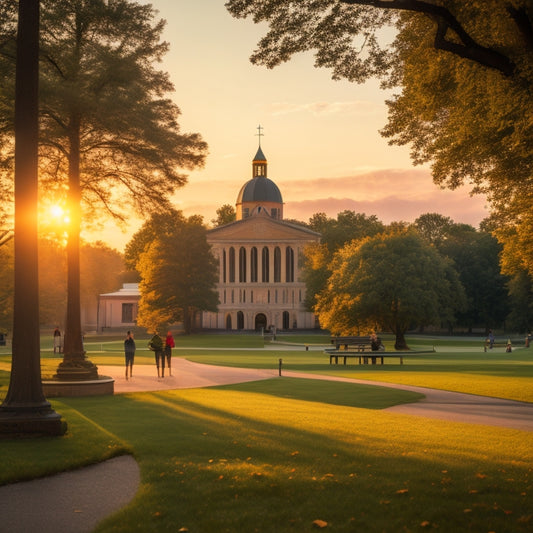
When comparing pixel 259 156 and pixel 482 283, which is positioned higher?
pixel 259 156

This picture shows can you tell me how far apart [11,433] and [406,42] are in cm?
1094

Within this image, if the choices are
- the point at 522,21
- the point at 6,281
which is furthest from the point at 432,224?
the point at 522,21

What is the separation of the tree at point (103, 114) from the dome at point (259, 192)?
96125 millimetres

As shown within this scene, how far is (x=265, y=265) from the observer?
10850 centimetres

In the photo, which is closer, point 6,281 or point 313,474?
point 313,474

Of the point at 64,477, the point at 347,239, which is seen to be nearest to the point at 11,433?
the point at 64,477

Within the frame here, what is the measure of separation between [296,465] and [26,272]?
5471 millimetres

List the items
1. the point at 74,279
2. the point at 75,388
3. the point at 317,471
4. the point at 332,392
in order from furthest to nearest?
the point at 74,279 → the point at 332,392 → the point at 75,388 → the point at 317,471

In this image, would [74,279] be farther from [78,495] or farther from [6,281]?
[6,281]

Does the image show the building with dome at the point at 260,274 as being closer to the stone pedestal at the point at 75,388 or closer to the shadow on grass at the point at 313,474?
the stone pedestal at the point at 75,388

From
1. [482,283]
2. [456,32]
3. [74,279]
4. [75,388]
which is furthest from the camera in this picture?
[482,283]

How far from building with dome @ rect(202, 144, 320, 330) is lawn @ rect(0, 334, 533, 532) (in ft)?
291

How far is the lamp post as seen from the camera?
38.8 feet

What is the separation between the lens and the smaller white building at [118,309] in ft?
341
